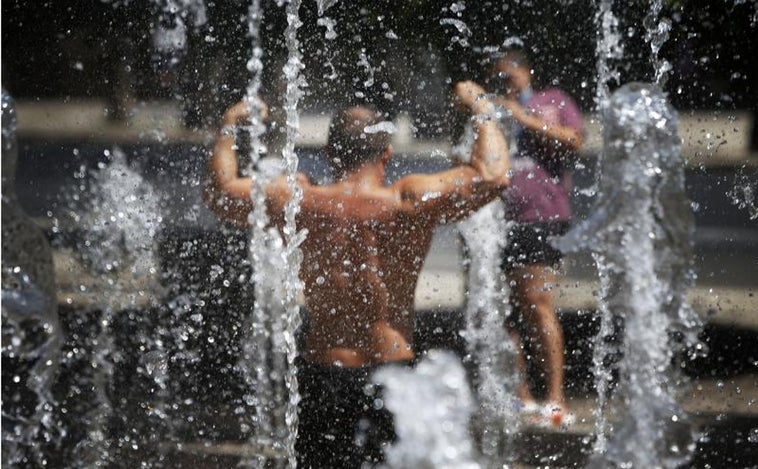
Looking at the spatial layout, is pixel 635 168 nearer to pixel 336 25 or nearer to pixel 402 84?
pixel 402 84

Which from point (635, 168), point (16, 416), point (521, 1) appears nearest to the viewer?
point (635, 168)

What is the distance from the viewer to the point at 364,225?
319 centimetres

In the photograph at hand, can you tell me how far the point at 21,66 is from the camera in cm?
385

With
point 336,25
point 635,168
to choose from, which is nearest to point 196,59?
point 336,25

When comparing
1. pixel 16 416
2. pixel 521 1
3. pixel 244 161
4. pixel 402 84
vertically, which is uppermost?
pixel 521 1

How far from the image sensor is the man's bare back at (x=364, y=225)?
10.4 ft

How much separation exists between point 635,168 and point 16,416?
6.55ft

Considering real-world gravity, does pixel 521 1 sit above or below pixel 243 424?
above

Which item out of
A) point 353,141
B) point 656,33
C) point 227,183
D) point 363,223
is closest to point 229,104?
point 227,183

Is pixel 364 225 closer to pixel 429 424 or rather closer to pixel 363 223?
pixel 363 223

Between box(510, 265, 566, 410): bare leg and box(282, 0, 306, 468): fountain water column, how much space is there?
716 millimetres

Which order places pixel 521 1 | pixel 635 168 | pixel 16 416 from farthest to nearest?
1. pixel 521 1
2. pixel 16 416
3. pixel 635 168

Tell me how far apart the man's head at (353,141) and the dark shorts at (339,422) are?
2.09ft

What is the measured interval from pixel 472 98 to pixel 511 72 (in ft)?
0.51
